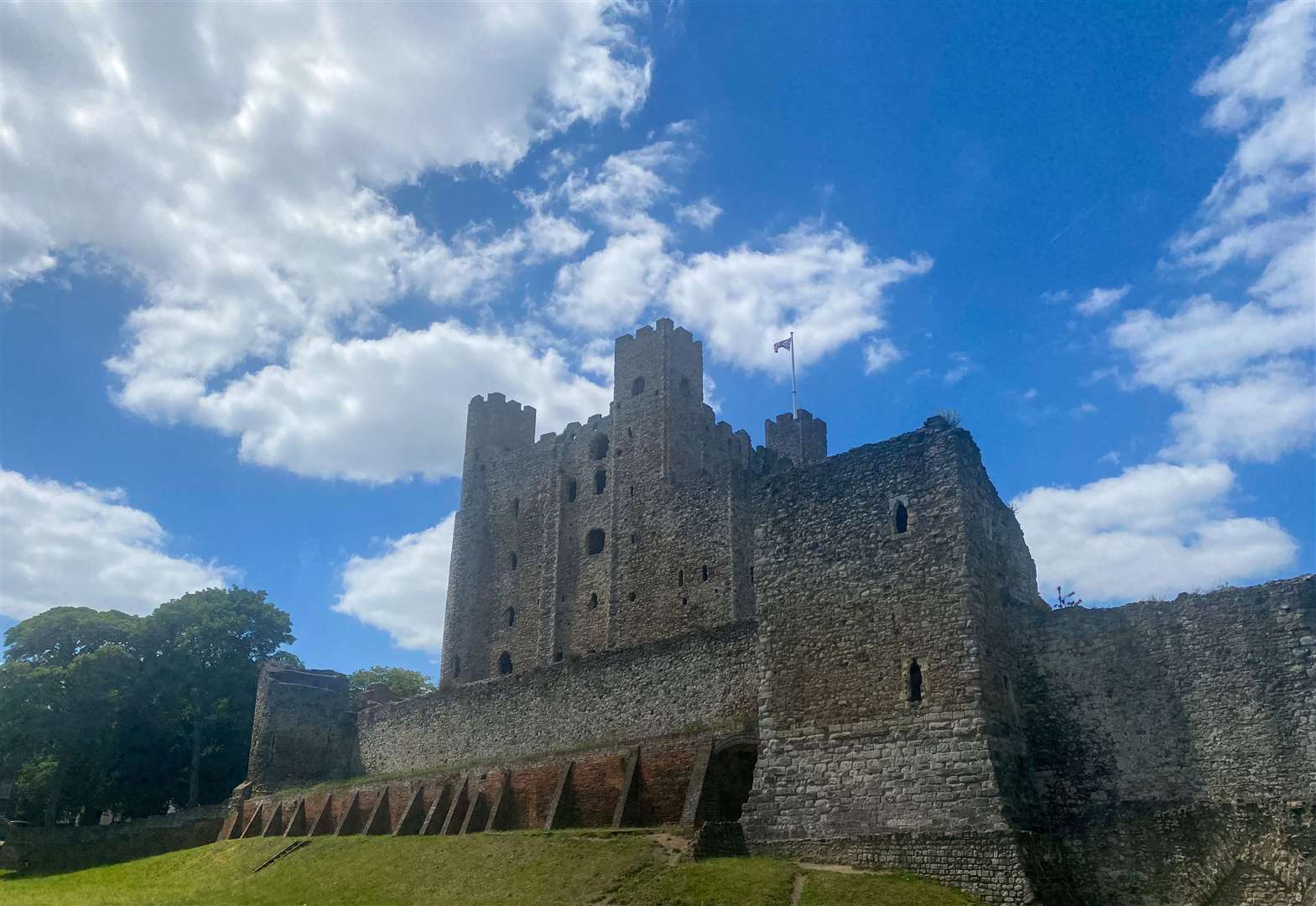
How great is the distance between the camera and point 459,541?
54719mm

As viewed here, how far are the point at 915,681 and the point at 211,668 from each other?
135 feet

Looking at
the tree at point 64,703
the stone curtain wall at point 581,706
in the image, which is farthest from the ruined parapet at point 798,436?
the tree at point 64,703

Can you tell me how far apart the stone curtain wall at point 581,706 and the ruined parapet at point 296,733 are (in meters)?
2.22

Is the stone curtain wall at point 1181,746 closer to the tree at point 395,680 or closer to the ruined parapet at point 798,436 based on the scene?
the ruined parapet at point 798,436

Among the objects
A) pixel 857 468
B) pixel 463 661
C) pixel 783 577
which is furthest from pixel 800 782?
pixel 463 661


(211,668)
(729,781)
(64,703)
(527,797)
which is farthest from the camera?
(211,668)

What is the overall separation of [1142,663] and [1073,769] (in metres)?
2.55

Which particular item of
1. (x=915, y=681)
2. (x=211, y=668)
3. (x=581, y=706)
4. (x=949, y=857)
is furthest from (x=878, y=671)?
(x=211, y=668)

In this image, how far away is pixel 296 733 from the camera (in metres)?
46.7

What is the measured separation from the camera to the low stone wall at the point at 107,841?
43.5 meters

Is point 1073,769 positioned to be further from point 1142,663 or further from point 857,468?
point 857,468

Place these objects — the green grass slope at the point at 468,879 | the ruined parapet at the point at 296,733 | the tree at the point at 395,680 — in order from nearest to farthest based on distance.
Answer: the green grass slope at the point at 468,879 → the ruined parapet at the point at 296,733 → the tree at the point at 395,680

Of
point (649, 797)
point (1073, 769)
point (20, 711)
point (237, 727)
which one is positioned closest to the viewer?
point (1073, 769)

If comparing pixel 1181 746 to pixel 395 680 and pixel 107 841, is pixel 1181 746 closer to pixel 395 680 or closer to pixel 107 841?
pixel 107 841
